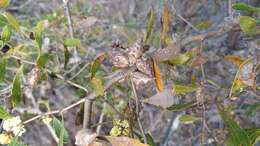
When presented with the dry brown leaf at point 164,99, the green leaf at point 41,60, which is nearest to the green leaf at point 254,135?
the dry brown leaf at point 164,99

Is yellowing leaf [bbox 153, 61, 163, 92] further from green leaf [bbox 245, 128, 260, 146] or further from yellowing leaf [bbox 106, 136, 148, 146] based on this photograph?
green leaf [bbox 245, 128, 260, 146]

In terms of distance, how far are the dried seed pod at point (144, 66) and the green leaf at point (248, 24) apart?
0.28 m

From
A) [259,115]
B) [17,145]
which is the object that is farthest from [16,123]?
[259,115]

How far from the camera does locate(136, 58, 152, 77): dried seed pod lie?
0.94 meters

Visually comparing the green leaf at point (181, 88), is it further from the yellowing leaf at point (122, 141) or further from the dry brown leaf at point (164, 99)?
the yellowing leaf at point (122, 141)

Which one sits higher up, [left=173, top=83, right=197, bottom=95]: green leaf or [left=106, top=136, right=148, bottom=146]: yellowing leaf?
[left=173, top=83, right=197, bottom=95]: green leaf

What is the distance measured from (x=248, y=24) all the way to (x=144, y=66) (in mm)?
308

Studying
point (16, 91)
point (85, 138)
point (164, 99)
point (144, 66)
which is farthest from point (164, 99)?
point (16, 91)

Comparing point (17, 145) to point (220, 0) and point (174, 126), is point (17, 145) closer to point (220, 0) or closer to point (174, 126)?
point (220, 0)

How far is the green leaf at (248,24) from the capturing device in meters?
1.07

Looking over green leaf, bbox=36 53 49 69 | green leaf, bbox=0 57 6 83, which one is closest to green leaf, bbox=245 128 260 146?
green leaf, bbox=36 53 49 69

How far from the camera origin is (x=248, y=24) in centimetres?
108

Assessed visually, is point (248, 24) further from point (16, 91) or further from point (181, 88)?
point (16, 91)

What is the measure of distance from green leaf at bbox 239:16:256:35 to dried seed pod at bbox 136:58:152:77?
283 mm
